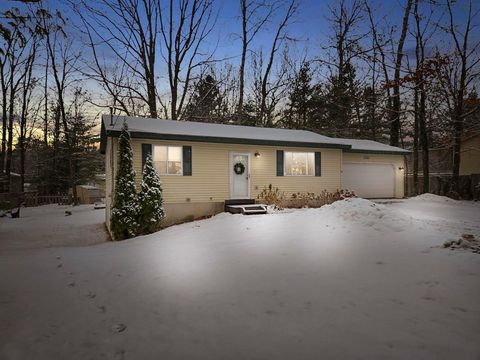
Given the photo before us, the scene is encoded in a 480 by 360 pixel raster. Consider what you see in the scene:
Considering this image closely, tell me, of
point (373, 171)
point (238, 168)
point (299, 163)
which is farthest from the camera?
point (373, 171)

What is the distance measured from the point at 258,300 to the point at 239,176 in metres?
9.30

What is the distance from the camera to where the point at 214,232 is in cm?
892

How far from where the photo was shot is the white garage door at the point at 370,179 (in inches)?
655

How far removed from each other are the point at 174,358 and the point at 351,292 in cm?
243

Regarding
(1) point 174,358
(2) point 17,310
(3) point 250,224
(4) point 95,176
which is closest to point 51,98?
(4) point 95,176

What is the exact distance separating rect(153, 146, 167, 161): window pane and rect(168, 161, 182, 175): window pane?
331mm

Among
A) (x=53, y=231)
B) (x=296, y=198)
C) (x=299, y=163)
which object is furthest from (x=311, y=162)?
(x=53, y=231)

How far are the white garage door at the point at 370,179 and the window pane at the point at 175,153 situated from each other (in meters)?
8.92

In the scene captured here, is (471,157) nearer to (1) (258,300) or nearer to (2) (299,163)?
(2) (299,163)

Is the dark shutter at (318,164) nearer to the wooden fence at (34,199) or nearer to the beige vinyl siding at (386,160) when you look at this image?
the beige vinyl siding at (386,160)

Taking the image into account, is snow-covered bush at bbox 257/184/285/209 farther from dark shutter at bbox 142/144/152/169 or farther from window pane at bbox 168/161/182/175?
dark shutter at bbox 142/144/152/169

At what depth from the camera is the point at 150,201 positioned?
10.7 meters

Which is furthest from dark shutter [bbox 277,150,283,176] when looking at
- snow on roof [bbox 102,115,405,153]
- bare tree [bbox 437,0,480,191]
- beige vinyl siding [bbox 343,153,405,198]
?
bare tree [bbox 437,0,480,191]

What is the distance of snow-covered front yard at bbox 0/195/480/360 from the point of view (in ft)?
9.90
